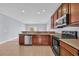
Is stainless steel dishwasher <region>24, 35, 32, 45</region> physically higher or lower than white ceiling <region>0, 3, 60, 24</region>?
lower

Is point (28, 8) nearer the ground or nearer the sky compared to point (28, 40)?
nearer the sky

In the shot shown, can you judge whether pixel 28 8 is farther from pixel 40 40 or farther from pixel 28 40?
pixel 40 40

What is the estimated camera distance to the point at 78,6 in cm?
242

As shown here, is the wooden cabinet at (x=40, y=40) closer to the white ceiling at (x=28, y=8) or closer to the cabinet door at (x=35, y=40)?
the cabinet door at (x=35, y=40)

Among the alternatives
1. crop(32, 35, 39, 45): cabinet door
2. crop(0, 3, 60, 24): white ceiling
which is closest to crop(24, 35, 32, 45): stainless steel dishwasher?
crop(32, 35, 39, 45): cabinet door

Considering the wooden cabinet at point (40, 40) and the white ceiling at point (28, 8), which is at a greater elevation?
the white ceiling at point (28, 8)

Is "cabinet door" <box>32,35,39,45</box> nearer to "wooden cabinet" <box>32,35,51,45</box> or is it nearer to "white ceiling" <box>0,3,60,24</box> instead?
"wooden cabinet" <box>32,35,51,45</box>

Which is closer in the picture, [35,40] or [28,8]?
[28,8]

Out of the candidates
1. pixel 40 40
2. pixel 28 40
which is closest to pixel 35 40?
pixel 40 40

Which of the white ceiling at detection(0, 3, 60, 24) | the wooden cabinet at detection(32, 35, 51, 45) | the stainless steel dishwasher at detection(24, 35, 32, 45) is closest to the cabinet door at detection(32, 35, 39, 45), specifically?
the wooden cabinet at detection(32, 35, 51, 45)

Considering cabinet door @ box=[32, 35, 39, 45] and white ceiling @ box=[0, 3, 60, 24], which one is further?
cabinet door @ box=[32, 35, 39, 45]

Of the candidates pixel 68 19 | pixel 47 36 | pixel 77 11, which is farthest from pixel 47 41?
pixel 77 11

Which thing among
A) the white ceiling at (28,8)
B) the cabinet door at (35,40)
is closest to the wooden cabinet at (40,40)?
the cabinet door at (35,40)

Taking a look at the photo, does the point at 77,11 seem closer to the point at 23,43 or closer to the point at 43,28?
the point at 23,43
